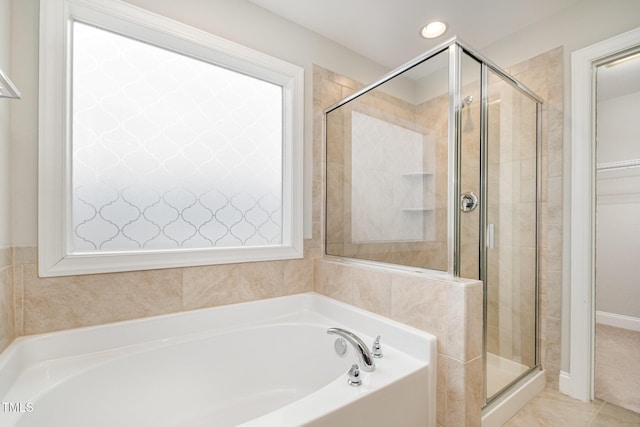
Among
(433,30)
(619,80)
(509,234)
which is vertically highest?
(433,30)

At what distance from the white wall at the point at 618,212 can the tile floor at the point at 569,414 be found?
5.42 ft

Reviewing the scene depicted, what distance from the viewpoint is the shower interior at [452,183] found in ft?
4.25

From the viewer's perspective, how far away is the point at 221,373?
4.78 feet

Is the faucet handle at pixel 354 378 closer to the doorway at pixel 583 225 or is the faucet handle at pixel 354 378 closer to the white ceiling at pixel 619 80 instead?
the doorway at pixel 583 225

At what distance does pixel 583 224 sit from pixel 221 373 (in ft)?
6.97

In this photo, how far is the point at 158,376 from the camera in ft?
4.33

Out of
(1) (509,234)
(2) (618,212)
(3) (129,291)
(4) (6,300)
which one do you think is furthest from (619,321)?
(4) (6,300)

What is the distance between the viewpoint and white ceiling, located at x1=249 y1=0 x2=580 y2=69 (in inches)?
67.8

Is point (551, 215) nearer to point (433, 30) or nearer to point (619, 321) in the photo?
point (433, 30)

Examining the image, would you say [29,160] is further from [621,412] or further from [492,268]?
[621,412]

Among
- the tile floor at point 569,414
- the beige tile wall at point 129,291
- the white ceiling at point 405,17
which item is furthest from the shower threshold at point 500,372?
the white ceiling at point 405,17

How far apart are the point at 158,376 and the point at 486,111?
6.83ft

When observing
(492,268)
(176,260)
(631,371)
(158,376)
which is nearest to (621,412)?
(631,371)

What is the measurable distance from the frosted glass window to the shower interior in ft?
1.67
